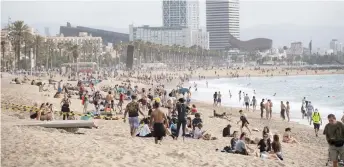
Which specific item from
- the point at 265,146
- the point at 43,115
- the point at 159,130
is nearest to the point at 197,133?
the point at 265,146

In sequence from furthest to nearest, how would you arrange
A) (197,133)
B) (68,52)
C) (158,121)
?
(68,52), (197,133), (158,121)

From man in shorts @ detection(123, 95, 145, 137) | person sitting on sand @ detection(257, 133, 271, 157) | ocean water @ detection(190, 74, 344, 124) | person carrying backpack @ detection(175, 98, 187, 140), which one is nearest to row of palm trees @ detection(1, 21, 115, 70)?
ocean water @ detection(190, 74, 344, 124)

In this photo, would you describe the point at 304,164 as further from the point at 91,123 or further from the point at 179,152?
the point at 91,123

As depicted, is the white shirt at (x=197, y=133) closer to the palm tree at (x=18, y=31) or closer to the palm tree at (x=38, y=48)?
the palm tree at (x=18, y=31)

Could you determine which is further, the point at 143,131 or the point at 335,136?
the point at 143,131

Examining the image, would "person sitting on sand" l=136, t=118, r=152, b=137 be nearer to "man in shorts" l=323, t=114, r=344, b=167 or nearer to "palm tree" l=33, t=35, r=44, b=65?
"man in shorts" l=323, t=114, r=344, b=167

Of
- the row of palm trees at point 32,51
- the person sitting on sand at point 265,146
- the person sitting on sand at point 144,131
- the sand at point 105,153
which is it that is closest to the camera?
the sand at point 105,153

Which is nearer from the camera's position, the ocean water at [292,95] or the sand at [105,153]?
the sand at [105,153]

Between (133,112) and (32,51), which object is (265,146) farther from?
(32,51)

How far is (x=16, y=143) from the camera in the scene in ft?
35.9

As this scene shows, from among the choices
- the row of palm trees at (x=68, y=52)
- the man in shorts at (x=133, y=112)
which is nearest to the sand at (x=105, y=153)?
the man in shorts at (x=133, y=112)

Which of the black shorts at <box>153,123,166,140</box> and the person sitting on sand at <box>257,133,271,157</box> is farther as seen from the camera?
the person sitting on sand at <box>257,133,271,157</box>

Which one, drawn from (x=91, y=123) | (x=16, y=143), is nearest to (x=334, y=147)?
(x=16, y=143)

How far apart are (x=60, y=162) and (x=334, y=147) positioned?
18.3 feet
